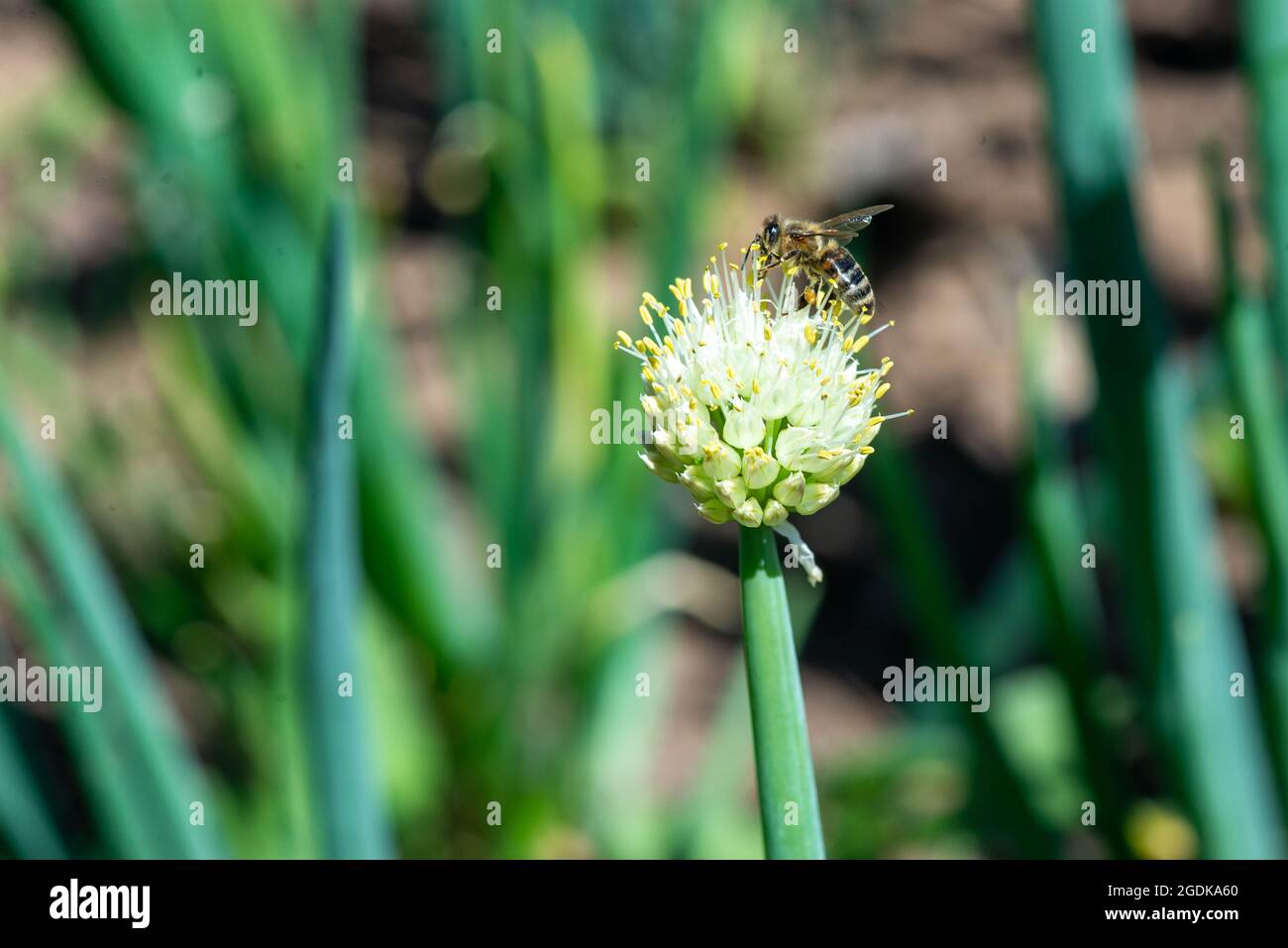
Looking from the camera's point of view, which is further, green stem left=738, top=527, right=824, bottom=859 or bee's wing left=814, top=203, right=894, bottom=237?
bee's wing left=814, top=203, right=894, bottom=237

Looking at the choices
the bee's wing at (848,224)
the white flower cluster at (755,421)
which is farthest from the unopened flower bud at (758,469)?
the bee's wing at (848,224)

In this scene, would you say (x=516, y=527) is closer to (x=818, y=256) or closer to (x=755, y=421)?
(x=818, y=256)

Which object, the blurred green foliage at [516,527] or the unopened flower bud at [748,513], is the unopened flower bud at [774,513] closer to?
the unopened flower bud at [748,513]

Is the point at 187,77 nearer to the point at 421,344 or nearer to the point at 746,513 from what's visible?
the point at 421,344

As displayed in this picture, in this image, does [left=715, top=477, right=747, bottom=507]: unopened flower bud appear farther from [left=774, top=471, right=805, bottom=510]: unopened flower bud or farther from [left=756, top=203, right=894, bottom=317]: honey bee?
[left=756, top=203, right=894, bottom=317]: honey bee

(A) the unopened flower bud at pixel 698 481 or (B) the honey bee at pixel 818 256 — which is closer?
(A) the unopened flower bud at pixel 698 481

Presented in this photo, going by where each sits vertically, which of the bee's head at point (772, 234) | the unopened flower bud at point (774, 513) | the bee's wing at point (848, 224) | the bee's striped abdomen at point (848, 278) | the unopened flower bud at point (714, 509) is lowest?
the unopened flower bud at point (774, 513)

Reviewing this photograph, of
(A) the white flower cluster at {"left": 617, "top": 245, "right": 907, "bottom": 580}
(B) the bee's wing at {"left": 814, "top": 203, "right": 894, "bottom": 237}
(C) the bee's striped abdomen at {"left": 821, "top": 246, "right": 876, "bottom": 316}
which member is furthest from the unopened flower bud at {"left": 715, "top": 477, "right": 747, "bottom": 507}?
(B) the bee's wing at {"left": 814, "top": 203, "right": 894, "bottom": 237}

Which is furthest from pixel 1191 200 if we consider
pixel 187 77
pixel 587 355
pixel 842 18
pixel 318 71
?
pixel 187 77
